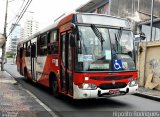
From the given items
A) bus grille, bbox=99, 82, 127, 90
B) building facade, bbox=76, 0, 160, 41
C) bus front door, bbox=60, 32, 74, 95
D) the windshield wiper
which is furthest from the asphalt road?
building facade, bbox=76, 0, 160, 41

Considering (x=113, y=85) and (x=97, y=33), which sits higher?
(x=97, y=33)

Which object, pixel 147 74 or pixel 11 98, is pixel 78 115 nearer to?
pixel 11 98

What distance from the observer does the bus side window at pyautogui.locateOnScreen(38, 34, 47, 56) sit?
14.0m

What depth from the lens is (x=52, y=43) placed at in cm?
1266

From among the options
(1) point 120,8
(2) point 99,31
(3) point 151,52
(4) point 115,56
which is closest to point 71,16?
(2) point 99,31

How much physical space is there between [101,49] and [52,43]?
10.7 ft

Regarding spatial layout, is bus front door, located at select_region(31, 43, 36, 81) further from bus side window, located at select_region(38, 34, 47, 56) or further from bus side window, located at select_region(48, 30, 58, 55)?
bus side window, located at select_region(48, 30, 58, 55)

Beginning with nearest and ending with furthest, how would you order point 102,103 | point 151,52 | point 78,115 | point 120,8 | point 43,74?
1. point 78,115
2. point 102,103
3. point 43,74
4. point 151,52
5. point 120,8

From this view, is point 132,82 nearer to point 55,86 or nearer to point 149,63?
point 55,86

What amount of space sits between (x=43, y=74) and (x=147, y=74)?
21.2 feet

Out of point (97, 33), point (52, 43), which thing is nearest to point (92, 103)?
point (97, 33)

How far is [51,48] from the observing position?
12781 mm

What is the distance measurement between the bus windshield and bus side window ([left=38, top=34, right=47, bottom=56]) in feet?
14.1

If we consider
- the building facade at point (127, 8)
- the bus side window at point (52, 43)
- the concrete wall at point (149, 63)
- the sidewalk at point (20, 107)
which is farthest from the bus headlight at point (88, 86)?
the building facade at point (127, 8)
